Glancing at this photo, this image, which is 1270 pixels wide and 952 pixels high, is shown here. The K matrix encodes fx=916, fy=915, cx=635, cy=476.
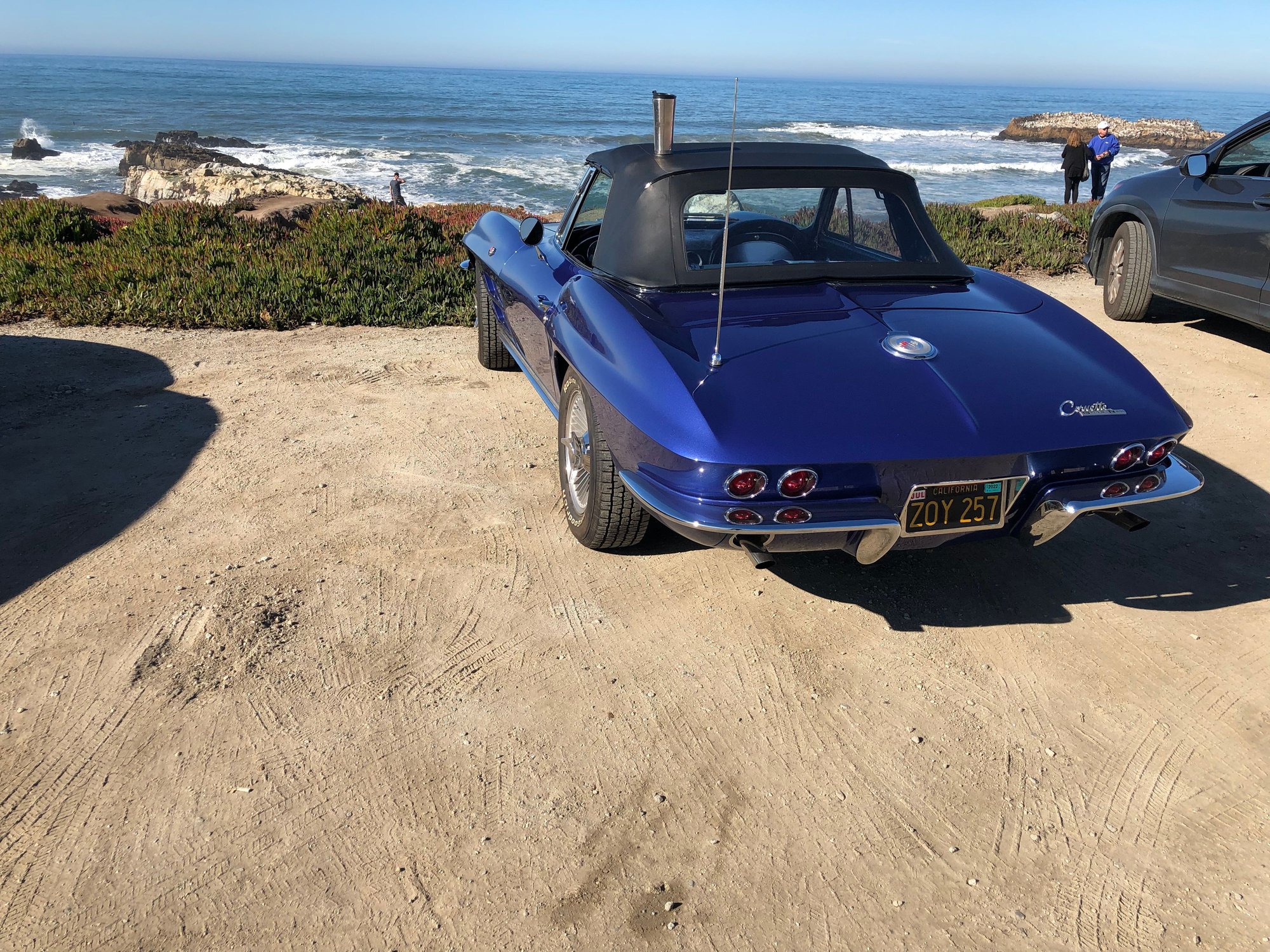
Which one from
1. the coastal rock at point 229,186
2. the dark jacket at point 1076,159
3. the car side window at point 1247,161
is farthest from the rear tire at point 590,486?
the dark jacket at point 1076,159

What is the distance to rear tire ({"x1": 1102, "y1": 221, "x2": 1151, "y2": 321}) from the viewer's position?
7.23m

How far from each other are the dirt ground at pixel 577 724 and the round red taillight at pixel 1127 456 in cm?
68

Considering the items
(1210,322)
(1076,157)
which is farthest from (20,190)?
(1210,322)

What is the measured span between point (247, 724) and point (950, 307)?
2976 millimetres

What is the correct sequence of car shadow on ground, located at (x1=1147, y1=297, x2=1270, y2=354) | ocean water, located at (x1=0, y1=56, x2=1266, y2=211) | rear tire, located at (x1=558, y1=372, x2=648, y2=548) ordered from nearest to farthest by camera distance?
1. rear tire, located at (x1=558, y1=372, x2=648, y2=548)
2. car shadow on ground, located at (x1=1147, y1=297, x2=1270, y2=354)
3. ocean water, located at (x1=0, y1=56, x2=1266, y2=211)

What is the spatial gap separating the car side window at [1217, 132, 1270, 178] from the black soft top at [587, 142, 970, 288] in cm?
→ 375

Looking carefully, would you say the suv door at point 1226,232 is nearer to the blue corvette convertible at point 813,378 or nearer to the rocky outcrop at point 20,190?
the blue corvette convertible at point 813,378

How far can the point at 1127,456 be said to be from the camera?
308 cm

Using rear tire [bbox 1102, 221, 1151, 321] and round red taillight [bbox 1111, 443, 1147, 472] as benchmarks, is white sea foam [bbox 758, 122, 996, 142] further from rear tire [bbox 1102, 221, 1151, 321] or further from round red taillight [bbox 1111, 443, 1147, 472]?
round red taillight [bbox 1111, 443, 1147, 472]

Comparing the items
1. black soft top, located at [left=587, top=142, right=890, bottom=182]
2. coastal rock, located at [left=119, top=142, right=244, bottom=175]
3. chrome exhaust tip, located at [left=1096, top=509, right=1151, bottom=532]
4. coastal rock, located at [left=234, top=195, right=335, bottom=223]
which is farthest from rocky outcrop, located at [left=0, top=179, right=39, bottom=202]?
chrome exhaust tip, located at [left=1096, top=509, right=1151, bottom=532]

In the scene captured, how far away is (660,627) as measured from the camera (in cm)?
335

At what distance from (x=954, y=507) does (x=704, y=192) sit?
1.79m

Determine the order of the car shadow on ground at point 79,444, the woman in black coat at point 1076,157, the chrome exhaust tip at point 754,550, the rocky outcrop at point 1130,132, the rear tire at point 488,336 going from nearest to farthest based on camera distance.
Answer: the chrome exhaust tip at point 754,550, the car shadow on ground at point 79,444, the rear tire at point 488,336, the woman in black coat at point 1076,157, the rocky outcrop at point 1130,132

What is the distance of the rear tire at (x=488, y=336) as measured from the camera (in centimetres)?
580
